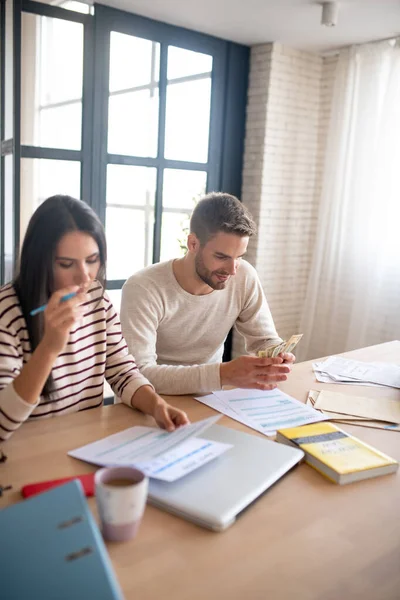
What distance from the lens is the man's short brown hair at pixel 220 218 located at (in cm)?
187

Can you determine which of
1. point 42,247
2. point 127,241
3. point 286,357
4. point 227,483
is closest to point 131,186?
point 127,241

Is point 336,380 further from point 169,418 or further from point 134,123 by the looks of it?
point 134,123

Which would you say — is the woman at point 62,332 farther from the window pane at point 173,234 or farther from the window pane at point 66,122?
the window pane at point 173,234

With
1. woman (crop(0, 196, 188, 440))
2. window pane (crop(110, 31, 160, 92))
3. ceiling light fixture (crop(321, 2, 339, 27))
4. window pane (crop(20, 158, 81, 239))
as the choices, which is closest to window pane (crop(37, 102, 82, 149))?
window pane (crop(20, 158, 81, 239))

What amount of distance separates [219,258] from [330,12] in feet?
6.92

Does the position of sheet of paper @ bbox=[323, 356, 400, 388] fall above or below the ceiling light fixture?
below

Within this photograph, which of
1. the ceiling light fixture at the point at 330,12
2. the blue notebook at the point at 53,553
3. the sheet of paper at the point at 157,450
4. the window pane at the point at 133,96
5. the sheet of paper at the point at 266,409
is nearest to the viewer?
the blue notebook at the point at 53,553

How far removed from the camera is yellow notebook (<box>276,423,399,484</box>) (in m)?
1.16

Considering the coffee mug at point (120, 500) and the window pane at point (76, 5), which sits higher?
the window pane at point (76, 5)

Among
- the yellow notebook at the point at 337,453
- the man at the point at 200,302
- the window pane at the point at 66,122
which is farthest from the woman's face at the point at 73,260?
the window pane at the point at 66,122

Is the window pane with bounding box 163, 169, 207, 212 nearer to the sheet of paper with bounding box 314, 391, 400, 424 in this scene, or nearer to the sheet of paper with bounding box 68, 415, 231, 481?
the sheet of paper with bounding box 314, 391, 400, 424

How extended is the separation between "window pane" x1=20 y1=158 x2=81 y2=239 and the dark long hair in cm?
204

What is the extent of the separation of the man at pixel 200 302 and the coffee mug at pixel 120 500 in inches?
28.5

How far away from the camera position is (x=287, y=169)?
4.36 meters
